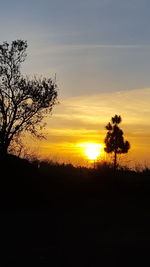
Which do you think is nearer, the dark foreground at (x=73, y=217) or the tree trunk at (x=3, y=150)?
the dark foreground at (x=73, y=217)

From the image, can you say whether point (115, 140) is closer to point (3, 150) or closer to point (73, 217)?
point (3, 150)

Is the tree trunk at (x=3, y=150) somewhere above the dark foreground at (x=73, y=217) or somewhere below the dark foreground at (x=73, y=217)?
above

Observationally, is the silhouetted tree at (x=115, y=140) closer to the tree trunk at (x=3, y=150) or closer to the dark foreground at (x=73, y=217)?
the tree trunk at (x=3, y=150)

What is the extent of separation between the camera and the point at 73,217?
15805 millimetres

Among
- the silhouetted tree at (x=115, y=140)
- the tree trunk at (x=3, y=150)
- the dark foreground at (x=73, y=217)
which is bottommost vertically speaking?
the dark foreground at (x=73, y=217)

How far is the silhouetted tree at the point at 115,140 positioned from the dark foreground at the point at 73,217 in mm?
21860

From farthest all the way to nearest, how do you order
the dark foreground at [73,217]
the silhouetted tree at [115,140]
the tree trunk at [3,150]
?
the silhouetted tree at [115,140] → the tree trunk at [3,150] → the dark foreground at [73,217]

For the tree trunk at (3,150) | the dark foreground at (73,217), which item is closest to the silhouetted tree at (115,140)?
the tree trunk at (3,150)

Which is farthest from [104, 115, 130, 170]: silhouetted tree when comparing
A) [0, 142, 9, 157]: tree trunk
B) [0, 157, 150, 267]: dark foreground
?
→ [0, 157, 150, 267]: dark foreground

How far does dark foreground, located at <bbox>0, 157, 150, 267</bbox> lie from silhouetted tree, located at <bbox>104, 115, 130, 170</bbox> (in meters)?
21.9

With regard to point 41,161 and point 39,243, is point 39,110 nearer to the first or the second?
point 41,161

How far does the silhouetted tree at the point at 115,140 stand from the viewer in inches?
1766

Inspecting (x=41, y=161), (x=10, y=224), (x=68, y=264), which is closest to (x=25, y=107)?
(x=41, y=161)

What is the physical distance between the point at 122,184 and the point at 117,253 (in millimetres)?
9976
